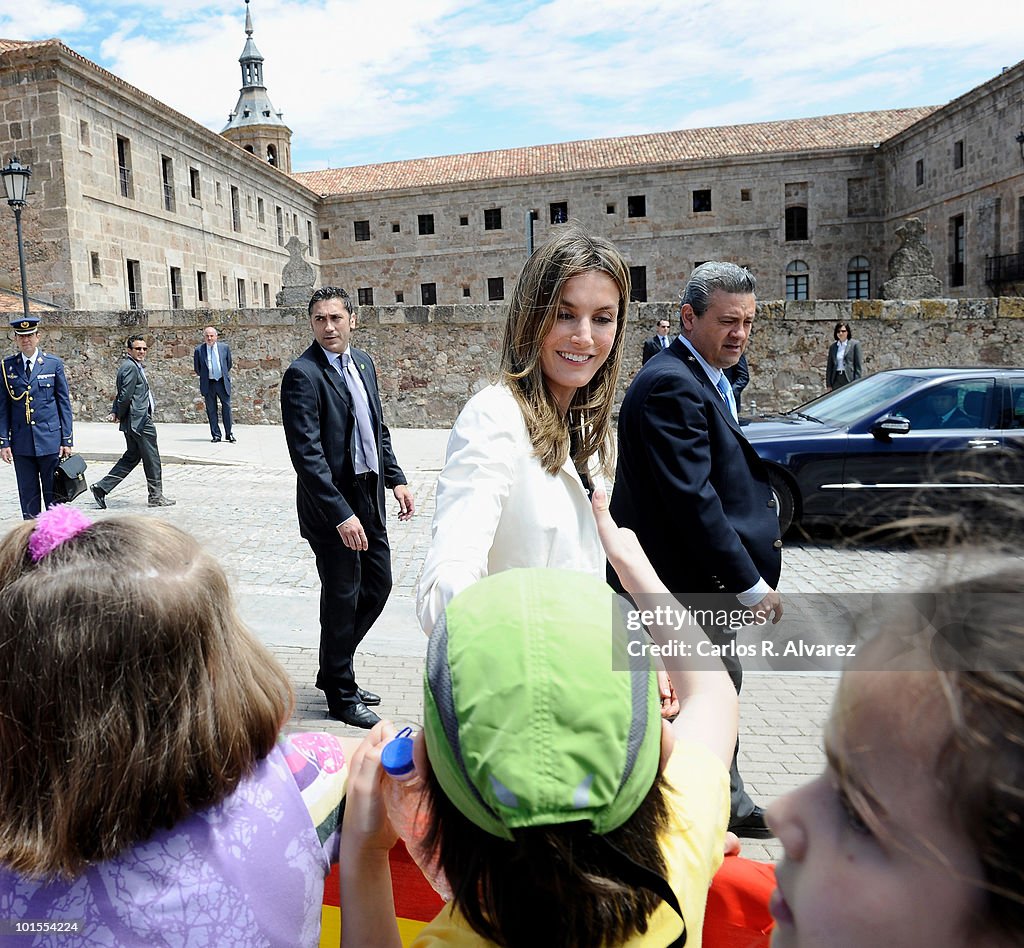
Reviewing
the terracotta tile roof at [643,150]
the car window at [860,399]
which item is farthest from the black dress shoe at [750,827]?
the terracotta tile roof at [643,150]

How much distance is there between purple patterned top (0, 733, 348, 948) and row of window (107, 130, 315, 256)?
27.6m

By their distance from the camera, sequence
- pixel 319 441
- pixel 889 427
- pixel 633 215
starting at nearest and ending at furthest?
pixel 319 441
pixel 889 427
pixel 633 215

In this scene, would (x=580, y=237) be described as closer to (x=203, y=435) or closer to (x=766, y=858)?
(x=766, y=858)

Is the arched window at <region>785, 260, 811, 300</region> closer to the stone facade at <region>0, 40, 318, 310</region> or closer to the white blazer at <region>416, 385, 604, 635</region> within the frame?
the stone facade at <region>0, 40, 318, 310</region>

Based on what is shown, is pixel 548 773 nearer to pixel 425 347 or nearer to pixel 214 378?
pixel 214 378

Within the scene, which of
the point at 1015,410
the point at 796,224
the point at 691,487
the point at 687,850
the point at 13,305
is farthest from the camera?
the point at 796,224

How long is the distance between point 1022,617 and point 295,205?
42563 mm

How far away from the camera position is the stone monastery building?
25.1 m

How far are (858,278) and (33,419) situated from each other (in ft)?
132

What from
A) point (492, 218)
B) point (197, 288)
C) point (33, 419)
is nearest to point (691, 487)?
point (33, 419)

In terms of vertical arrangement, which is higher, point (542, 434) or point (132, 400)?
point (132, 400)

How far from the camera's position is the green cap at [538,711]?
841mm

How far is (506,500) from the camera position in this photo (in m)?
1.76

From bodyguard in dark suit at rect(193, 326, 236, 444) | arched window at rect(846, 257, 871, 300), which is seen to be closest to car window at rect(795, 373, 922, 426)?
bodyguard in dark suit at rect(193, 326, 236, 444)
